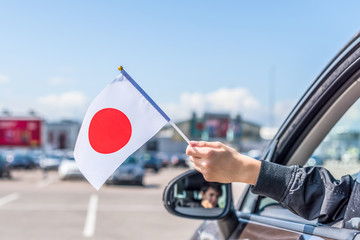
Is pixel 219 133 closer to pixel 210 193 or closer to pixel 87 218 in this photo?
pixel 87 218

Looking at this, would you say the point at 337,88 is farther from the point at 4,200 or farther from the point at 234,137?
the point at 234,137

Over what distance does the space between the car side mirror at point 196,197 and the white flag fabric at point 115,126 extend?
0.48 metres

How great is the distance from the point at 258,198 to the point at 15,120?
1433 inches

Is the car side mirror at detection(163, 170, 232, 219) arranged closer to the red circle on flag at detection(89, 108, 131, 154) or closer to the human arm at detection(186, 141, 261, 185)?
the red circle on flag at detection(89, 108, 131, 154)

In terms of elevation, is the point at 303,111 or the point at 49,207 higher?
the point at 303,111

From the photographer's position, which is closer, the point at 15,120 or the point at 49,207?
the point at 49,207

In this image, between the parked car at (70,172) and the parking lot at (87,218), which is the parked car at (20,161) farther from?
the parking lot at (87,218)

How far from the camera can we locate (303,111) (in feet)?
6.43

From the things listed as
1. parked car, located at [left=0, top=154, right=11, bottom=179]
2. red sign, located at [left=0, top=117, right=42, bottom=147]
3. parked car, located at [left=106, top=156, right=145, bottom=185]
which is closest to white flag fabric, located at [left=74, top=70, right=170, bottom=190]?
parked car, located at [left=106, top=156, right=145, bottom=185]

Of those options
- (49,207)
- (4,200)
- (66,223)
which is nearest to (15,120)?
(4,200)

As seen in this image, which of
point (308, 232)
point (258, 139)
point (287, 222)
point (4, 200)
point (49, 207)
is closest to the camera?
point (308, 232)

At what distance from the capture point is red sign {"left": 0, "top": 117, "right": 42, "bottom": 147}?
34375 mm

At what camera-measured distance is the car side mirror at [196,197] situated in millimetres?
2260

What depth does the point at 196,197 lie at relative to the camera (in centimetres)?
238
